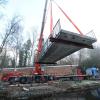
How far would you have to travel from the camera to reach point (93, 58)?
49938mm

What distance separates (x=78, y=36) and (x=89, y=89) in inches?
393

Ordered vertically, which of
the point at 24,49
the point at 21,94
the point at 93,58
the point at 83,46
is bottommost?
the point at 21,94

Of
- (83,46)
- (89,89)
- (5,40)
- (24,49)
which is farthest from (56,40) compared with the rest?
(24,49)

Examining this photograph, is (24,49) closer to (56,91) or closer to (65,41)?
(56,91)

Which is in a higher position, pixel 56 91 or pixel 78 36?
pixel 78 36

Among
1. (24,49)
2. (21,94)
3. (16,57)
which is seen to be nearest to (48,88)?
(21,94)

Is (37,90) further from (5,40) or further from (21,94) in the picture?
(5,40)

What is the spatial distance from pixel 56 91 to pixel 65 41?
271 inches

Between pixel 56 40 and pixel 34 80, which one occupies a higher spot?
pixel 56 40

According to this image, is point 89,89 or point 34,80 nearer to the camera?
point 89,89

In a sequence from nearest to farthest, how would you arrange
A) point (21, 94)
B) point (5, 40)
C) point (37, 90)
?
point (21, 94) < point (37, 90) < point (5, 40)

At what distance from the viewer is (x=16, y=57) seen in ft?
Answer: 194

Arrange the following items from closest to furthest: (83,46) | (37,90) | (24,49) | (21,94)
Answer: (83,46), (21,94), (37,90), (24,49)

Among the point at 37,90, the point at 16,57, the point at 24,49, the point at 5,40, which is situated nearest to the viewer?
the point at 37,90
